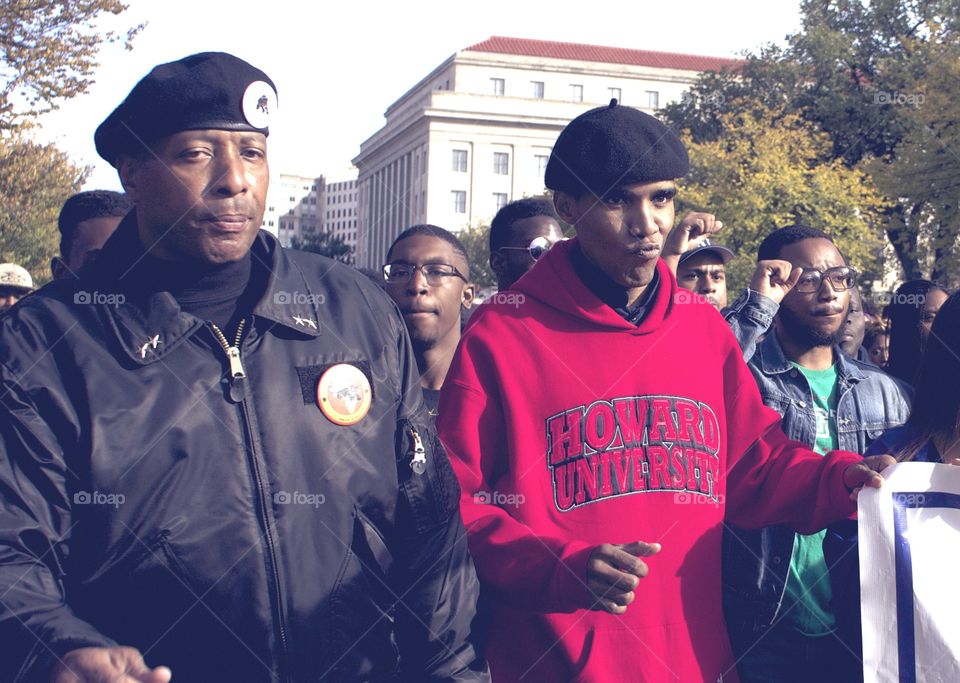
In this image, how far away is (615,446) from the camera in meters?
2.85

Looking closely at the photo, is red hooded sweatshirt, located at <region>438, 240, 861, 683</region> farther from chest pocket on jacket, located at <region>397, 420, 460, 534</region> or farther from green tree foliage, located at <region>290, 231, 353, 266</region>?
green tree foliage, located at <region>290, 231, 353, 266</region>

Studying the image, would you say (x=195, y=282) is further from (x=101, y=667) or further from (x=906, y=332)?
(x=906, y=332)

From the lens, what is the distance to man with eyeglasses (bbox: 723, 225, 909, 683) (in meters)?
3.39

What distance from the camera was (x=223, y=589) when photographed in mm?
2162

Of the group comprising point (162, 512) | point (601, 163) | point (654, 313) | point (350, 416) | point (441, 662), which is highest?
point (601, 163)

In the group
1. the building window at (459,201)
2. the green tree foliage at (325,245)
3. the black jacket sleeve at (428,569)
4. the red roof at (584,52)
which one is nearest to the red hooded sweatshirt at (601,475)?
the black jacket sleeve at (428,569)

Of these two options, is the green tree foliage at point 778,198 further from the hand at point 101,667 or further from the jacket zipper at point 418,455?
the hand at point 101,667

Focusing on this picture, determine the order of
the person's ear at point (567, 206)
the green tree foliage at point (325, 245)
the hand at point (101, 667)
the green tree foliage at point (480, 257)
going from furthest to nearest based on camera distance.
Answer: the green tree foliage at point (325, 245) < the green tree foliage at point (480, 257) < the person's ear at point (567, 206) < the hand at point (101, 667)

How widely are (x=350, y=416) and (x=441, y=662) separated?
1.84 feet

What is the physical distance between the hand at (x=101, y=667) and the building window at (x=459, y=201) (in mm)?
76692

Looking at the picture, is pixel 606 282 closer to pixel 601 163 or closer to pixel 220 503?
pixel 601 163

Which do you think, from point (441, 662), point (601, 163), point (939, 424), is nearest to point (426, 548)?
point (441, 662)

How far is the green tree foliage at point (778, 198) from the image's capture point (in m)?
32.6

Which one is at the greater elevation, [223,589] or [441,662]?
A: [223,589]
